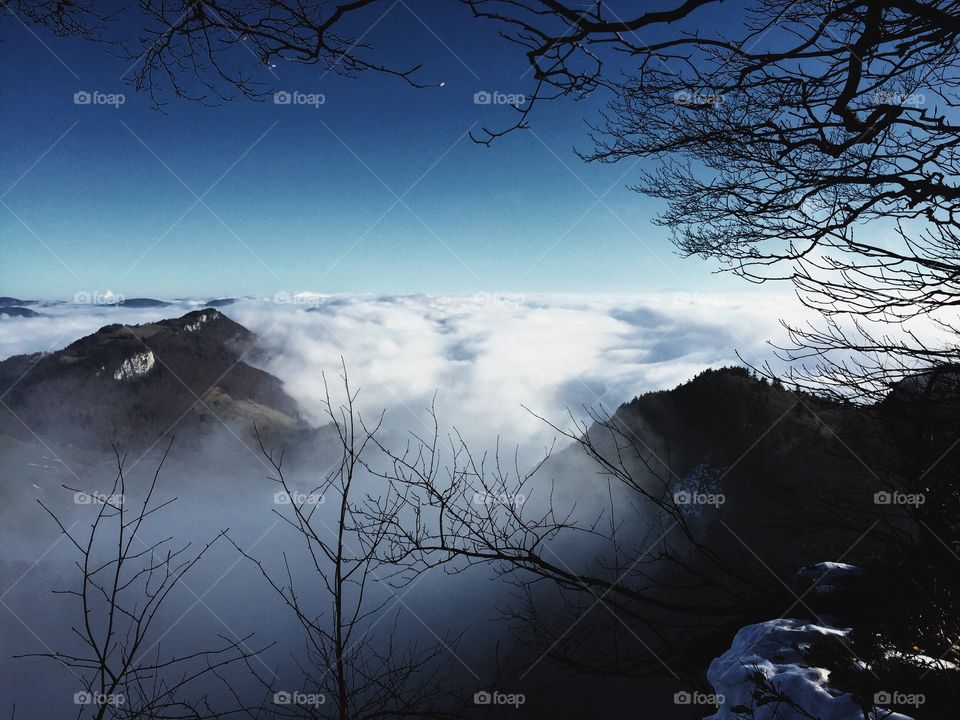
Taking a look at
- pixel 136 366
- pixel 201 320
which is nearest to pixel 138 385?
pixel 136 366

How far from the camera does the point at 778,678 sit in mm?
3807

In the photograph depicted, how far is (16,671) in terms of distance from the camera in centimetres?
8481

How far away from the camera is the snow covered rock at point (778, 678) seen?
3506 millimetres

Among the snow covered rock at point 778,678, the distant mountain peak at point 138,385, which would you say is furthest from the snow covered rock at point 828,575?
the distant mountain peak at point 138,385

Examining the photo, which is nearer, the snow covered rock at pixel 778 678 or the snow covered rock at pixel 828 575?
the snow covered rock at pixel 778 678

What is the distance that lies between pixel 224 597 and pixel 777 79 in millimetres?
125649

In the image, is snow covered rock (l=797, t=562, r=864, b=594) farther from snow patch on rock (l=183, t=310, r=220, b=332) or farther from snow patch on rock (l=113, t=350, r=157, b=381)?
snow patch on rock (l=183, t=310, r=220, b=332)

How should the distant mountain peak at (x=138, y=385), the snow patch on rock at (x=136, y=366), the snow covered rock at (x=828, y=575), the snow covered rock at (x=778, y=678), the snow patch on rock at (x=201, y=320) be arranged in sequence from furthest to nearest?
the snow patch on rock at (x=201, y=320)
the snow patch on rock at (x=136, y=366)
the distant mountain peak at (x=138, y=385)
the snow covered rock at (x=828, y=575)
the snow covered rock at (x=778, y=678)

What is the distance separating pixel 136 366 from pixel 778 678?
553 ft

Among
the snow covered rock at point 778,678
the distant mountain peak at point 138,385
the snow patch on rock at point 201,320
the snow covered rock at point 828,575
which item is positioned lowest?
the snow covered rock at point 778,678

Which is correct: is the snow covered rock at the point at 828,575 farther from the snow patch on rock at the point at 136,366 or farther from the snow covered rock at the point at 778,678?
the snow patch on rock at the point at 136,366

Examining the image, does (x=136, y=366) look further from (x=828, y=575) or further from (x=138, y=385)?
(x=828, y=575)

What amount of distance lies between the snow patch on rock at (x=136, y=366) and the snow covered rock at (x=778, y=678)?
166 metres

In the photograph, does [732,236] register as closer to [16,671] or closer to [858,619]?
[858,619]
